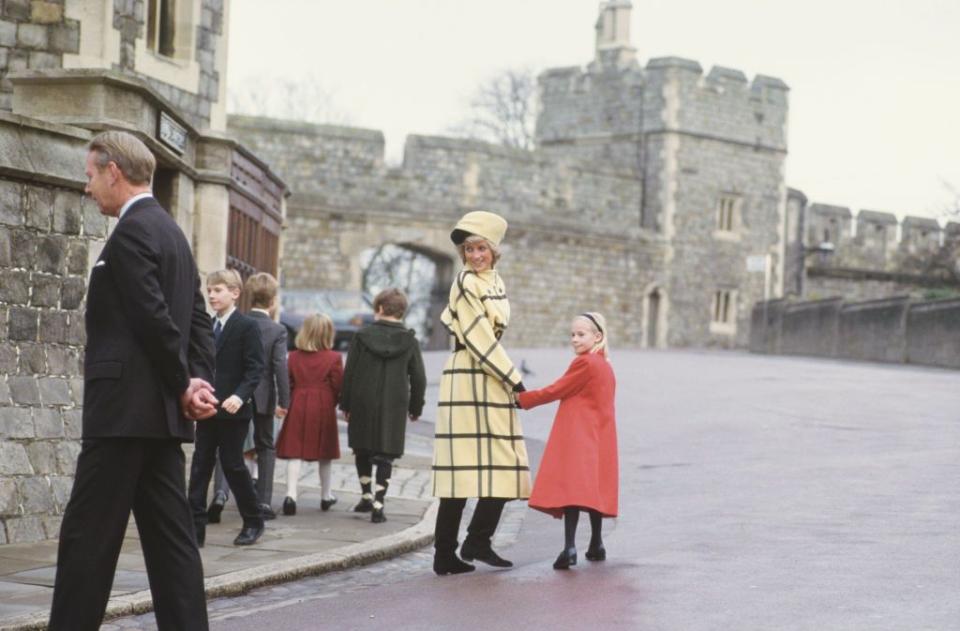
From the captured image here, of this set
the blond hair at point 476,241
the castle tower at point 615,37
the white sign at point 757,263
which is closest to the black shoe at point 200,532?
the blond hair at point 476,241

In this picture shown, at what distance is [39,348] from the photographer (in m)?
9.46

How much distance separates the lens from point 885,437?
578 inches

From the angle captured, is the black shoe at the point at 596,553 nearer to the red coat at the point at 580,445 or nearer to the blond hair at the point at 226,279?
the red coat at the point at 580,445

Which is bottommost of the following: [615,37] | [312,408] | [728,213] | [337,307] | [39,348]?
[312,408]

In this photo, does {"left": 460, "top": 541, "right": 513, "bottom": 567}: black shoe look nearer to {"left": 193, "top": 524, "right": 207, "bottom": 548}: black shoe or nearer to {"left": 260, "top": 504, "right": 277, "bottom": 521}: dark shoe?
{"left": 193, "top": 524, "right": 207, "bottom": 548}: black shoe

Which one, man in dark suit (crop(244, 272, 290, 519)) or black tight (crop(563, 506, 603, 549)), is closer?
black tight (crop(563, 506, 603, 549))

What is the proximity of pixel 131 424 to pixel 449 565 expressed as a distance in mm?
2931

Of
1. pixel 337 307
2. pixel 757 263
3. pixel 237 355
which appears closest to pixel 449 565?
pixel 237 355

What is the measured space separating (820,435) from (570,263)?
27.8 metres

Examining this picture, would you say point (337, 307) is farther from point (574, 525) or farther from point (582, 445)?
point (574, 525)

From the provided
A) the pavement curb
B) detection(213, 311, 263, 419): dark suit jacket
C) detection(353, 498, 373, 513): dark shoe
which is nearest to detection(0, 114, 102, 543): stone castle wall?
detection(213, 311, 263, 419): dark suit jacket

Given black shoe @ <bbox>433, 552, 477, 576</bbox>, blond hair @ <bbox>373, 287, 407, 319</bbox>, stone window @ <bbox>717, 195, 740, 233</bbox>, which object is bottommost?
black shoe @ <bbox>433, 552, 477, 576</bbox>

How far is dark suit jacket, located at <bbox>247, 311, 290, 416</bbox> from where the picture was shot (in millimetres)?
10195

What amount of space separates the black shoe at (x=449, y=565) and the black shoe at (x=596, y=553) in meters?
0.69
